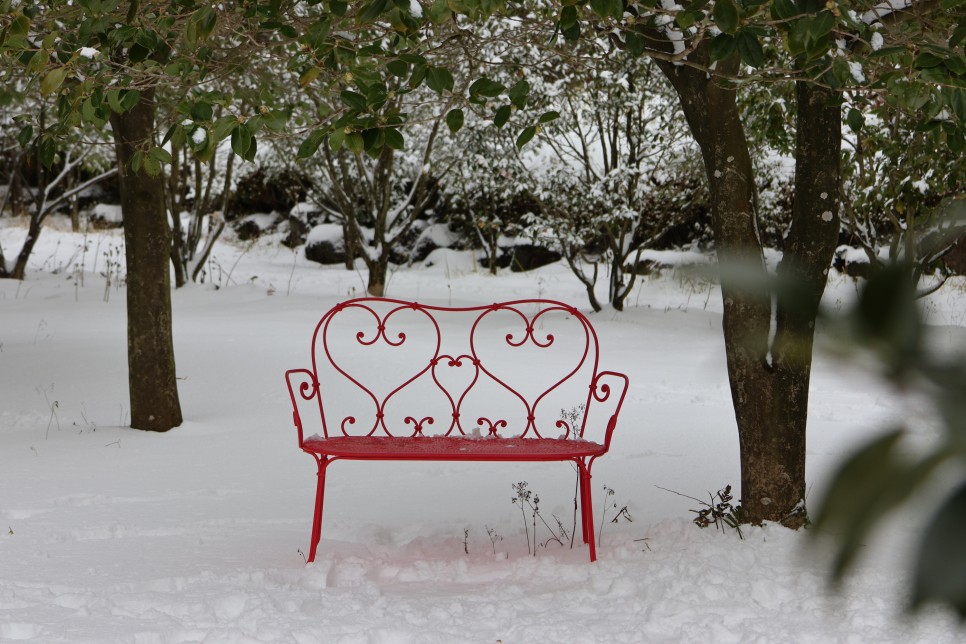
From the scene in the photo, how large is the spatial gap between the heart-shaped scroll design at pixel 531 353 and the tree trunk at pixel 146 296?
6.34ft

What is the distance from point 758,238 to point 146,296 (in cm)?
379

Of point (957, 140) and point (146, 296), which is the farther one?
point (146, 296)

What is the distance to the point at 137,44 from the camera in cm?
334

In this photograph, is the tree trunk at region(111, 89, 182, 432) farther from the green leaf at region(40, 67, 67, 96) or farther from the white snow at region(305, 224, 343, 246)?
the white snow at region(305, 224, 343, 246)

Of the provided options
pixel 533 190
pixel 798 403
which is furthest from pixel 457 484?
pixel 533 190

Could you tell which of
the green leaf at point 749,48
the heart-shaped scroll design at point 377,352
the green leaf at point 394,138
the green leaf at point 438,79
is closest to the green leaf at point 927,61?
the green leaf at point 749,48

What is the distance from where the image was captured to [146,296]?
19.9ft

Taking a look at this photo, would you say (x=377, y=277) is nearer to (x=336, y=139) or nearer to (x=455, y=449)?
(x=455, y=449)

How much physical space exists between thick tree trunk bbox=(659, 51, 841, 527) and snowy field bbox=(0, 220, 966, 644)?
0.22 m

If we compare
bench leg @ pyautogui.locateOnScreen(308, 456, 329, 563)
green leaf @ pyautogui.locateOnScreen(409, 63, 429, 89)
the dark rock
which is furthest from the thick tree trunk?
the dark rock

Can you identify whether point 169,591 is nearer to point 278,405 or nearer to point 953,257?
point 278,405

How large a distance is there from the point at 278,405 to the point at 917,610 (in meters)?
6.58

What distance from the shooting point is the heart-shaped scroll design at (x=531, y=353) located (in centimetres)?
719

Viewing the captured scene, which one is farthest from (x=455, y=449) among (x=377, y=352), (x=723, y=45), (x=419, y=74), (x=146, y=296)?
(x=377, y=352)
